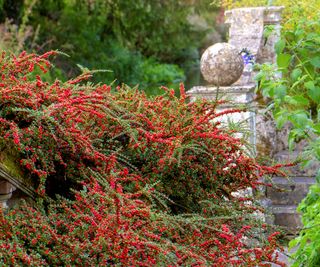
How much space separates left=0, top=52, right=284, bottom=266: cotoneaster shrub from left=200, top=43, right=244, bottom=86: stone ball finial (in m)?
2.46

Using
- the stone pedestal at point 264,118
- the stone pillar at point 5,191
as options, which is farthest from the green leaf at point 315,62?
the stone pedestal at point 264,118

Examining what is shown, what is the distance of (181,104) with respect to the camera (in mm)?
3688

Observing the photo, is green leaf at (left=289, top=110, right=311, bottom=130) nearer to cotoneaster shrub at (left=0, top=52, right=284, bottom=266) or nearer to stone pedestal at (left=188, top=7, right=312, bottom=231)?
Answer: cotoneaster shrub at (left=0, top=52, right=284, bottom=266)

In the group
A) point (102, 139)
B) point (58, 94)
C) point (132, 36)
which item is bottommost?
point (132, 36)

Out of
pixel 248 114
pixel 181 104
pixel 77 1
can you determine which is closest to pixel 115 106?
pixel 181 104

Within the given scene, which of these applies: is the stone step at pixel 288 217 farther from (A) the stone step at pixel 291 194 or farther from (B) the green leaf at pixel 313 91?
(B) the green leaf at pixel 313 91

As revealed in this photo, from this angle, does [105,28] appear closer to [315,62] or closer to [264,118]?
[264,118]

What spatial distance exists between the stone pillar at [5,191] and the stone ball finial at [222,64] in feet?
11.7

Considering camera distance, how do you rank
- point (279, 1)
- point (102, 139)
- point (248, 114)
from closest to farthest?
point (102, 139)
point (248, 114)
point (279, 1)

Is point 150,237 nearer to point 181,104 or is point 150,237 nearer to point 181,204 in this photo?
point 181,204

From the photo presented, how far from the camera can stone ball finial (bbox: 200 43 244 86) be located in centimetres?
631

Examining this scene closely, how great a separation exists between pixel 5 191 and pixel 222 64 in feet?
12.1

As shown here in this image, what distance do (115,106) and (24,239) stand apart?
2.56ft

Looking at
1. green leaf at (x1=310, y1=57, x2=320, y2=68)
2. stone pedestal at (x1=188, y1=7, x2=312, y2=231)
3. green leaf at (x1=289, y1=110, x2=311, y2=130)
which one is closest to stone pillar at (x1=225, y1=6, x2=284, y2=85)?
stone pedestal at (x1=188, y1=7, x2=312, y2=231)
